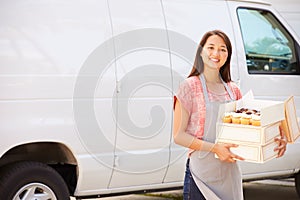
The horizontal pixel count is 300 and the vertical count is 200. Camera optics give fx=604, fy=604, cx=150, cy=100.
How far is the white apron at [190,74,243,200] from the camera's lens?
334 cm

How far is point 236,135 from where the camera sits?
3.14 meters

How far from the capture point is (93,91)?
5113mm

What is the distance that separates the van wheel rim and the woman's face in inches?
84.2

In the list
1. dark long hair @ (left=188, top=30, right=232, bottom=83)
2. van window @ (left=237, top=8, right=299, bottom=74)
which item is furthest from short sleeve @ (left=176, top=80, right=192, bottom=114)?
van window @ (left=237, top=8, right=299, bottom=74)

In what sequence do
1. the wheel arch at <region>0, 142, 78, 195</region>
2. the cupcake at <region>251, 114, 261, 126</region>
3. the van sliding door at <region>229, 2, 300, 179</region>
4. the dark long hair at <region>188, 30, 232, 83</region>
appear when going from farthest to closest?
the van sliding door at <region>229, 2, 300, 179</region> → the wheel arch at <region>0, 142, 78, 195</region> → the dark long hair at <region>188, 30, 232, 83</region> → the cupcake at <region>251, 114, 261, 126</region>

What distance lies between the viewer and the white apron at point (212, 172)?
334cm

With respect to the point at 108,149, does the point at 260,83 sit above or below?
above

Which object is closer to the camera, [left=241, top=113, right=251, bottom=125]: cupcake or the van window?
[left=241, top=113, right=251, bottom=125]: cupcake

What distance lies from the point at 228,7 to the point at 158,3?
3.00 ft

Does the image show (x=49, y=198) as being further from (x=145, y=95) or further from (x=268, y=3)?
(x=268, y=3)

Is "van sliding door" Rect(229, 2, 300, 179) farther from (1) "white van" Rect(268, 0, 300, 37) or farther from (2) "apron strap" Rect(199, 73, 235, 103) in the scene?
(2) "apron strap" Rect(199, 73, 235, 103)

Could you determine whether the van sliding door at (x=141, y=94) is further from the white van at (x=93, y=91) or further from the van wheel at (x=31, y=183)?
the van wheel at (x=31, y=183)

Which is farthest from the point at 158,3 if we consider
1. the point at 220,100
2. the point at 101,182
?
the point at 220,100

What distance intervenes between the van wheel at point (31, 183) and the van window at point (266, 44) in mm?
2369
